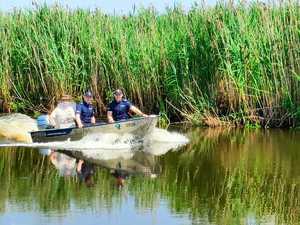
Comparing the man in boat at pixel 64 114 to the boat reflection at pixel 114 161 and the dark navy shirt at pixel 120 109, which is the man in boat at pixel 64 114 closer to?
the dark navy shirt at pixel 120 109

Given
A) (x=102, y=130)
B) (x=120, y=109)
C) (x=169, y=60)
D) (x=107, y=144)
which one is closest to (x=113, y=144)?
(x=107, y=144)

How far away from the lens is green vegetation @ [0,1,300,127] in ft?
55.4

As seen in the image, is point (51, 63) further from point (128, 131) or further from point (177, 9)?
point (128, 131)

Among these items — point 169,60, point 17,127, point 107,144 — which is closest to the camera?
point 107,144

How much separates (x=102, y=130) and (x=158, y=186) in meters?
4.26

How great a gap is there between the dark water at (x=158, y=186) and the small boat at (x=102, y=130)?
633mm

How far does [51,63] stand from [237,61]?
464 centimetres

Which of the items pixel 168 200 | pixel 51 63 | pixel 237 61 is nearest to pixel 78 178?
pixel 168 200

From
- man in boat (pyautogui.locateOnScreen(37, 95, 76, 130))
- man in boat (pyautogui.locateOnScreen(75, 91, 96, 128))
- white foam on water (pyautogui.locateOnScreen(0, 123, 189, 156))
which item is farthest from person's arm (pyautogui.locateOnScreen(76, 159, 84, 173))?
man in boat (pyautogui.locateOnScreen(37, 95, 76, 130))

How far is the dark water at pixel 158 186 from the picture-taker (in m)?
8.84

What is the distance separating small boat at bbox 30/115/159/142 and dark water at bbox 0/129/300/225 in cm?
63

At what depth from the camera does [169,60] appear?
1806cm

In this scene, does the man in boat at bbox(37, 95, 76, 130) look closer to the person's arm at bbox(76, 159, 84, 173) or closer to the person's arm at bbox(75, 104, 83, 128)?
the person's arm at bbox(75, 104, 83, 128)

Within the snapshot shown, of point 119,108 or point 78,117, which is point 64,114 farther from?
point 119,108
